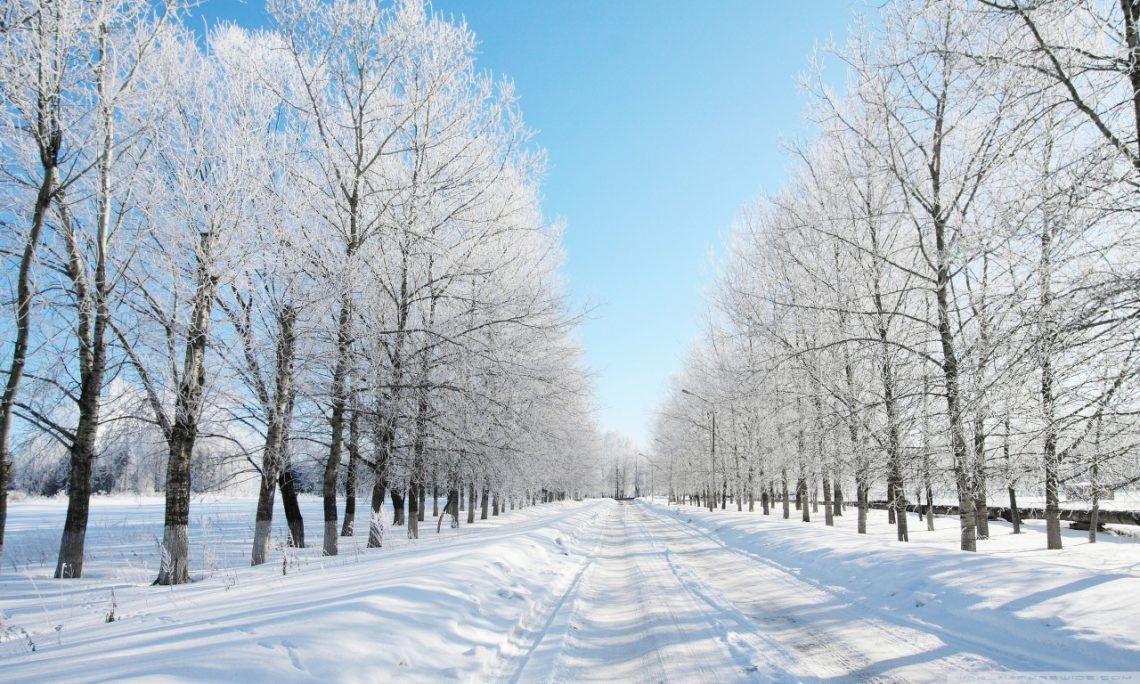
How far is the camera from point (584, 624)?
22.1 feet

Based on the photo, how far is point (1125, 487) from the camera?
5.89 m

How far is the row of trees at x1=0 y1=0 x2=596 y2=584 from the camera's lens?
925 cm

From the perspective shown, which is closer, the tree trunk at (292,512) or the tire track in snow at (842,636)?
the tire track in snow at (842,636)

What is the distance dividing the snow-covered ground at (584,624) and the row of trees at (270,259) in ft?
11.2

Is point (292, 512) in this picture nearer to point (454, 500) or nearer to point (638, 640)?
point (454, 500)

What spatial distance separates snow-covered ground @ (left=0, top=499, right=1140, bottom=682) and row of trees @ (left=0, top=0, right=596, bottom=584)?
3.41m

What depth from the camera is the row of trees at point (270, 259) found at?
925 cm

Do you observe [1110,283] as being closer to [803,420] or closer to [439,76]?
[803,420]

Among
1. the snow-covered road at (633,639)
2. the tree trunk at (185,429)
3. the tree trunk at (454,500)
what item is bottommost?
the tree trunk at (454,500)

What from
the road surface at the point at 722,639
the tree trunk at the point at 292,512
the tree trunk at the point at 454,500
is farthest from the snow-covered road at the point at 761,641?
the tree trunk at the point at 454,500

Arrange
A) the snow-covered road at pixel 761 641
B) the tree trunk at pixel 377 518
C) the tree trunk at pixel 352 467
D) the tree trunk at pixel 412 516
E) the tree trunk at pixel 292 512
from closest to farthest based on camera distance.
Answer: the snow-covered road at pixel 761 641 < the tree trunk at pixel 352 467 < the tree trunk at pixel 377 518 < the tree trunk at pixel 292 512 < the tree trunk at pixel 412 516

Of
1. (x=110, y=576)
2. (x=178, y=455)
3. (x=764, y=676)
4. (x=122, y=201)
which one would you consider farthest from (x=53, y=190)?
(x=764, y=676)

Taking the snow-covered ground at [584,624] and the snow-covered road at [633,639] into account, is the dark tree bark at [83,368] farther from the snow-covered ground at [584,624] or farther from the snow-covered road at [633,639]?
the snow-covered road at [633,639]

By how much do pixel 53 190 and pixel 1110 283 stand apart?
13500mm
